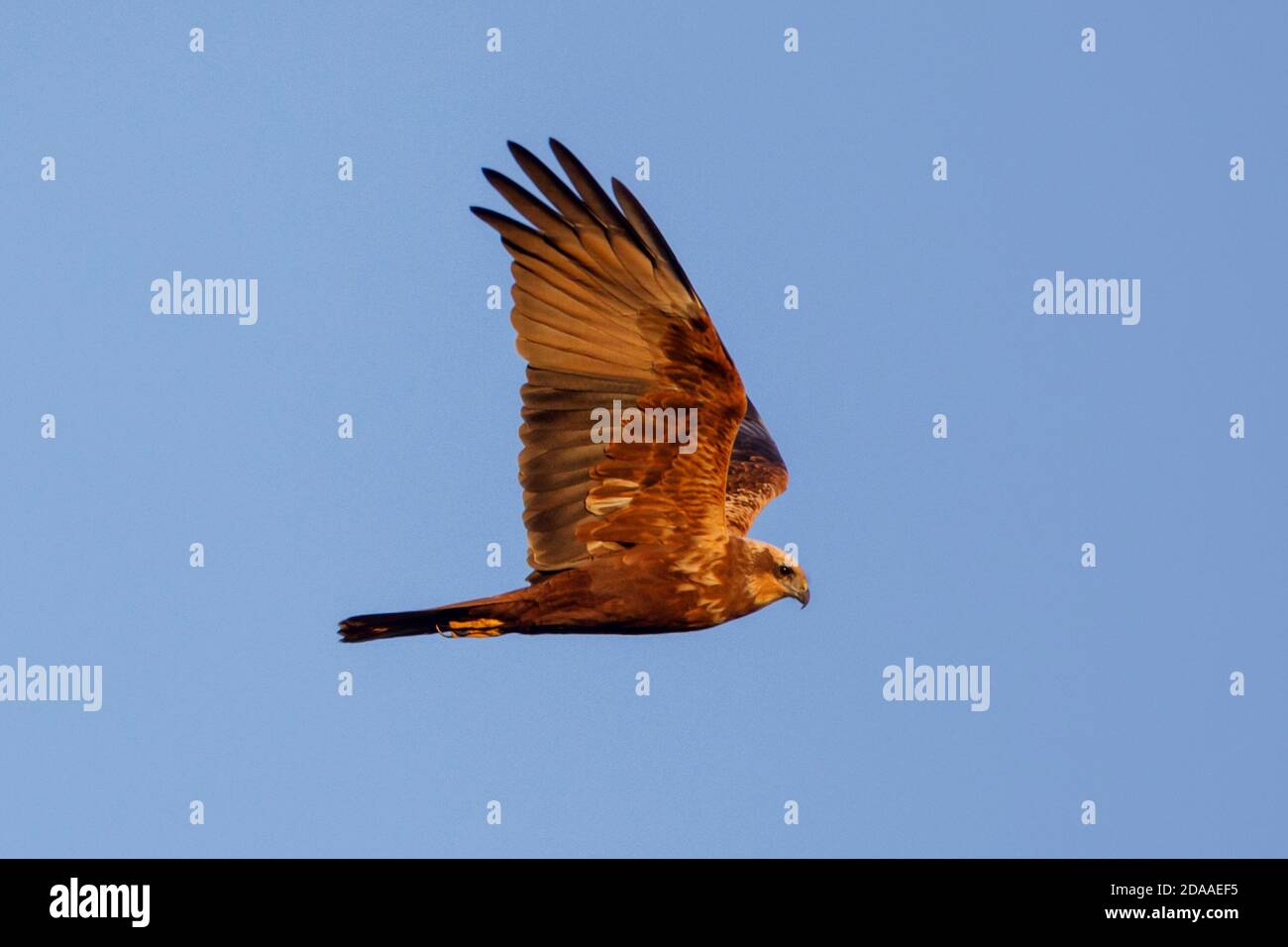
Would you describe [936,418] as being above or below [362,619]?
above

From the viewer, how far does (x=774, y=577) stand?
459 inches

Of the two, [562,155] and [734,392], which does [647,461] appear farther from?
[562,155]

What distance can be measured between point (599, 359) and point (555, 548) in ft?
3.92

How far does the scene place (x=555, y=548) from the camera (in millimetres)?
11641

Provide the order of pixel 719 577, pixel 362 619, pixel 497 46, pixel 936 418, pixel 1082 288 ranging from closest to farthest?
pixel 362 619, pixel 719 577, pixel 497 46, pixel 936 418, pixel 1082 288

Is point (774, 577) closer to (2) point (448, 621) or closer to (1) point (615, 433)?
(1) point (615, 433)

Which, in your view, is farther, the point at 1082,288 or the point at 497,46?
the point at 1082,288

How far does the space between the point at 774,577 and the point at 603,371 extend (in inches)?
64.3

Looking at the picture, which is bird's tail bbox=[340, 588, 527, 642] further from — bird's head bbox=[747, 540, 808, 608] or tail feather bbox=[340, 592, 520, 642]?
bird's head bbox=[747, 540, 808, 608]

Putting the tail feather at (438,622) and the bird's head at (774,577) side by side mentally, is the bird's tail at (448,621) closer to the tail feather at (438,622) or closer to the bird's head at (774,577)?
the tail feather at (438,622)

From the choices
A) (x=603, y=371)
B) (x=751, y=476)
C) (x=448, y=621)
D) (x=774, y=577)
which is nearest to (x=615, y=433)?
(x=603, y=371)

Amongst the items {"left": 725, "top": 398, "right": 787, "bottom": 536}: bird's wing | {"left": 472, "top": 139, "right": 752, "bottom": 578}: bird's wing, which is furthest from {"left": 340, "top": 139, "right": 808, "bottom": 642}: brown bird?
{"left": 725, "top": 398, "right": 787, "bottom": 536}: bird's wing

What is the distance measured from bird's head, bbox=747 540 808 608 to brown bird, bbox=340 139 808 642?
1 cm
